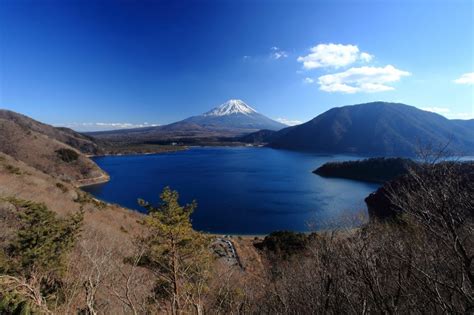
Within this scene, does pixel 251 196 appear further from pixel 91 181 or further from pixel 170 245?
pixel 170 245

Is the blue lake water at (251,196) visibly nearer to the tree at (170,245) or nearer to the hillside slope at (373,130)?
the tree at (170,245)

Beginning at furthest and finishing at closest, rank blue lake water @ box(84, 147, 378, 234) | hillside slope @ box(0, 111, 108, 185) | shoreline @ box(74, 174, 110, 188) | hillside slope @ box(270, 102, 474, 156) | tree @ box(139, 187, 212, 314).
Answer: hillside slope @ box(270, 102, 474, 156) < shoreline @ box(74, 174, 110, 188) < hillside slope @ box(0, 111, 108, 185) < blue lake water @ box(84, 147, 378, 234) < tree @ box(139, 187, 212, 314)

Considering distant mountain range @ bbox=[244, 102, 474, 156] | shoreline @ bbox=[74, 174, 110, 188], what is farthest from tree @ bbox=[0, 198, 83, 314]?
distant mountain range @ bbox=[244, 102, 474, 156]

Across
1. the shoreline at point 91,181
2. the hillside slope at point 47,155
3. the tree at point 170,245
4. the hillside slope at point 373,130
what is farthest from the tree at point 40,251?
the hillside slope at point 373,130

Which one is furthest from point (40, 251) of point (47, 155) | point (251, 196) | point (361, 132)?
point (361, 132)

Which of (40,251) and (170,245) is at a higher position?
(40,251)

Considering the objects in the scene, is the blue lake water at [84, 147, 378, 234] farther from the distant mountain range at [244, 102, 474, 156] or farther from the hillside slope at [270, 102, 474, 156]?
the hillside slope at [270, 102, 474, 156]

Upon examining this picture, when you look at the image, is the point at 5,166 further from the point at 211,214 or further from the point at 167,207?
the point at 167,207

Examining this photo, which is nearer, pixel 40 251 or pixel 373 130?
pixel 40 251

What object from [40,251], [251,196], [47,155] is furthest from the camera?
[47,155]

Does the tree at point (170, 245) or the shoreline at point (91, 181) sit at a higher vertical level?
the tree at point (170, 245)
